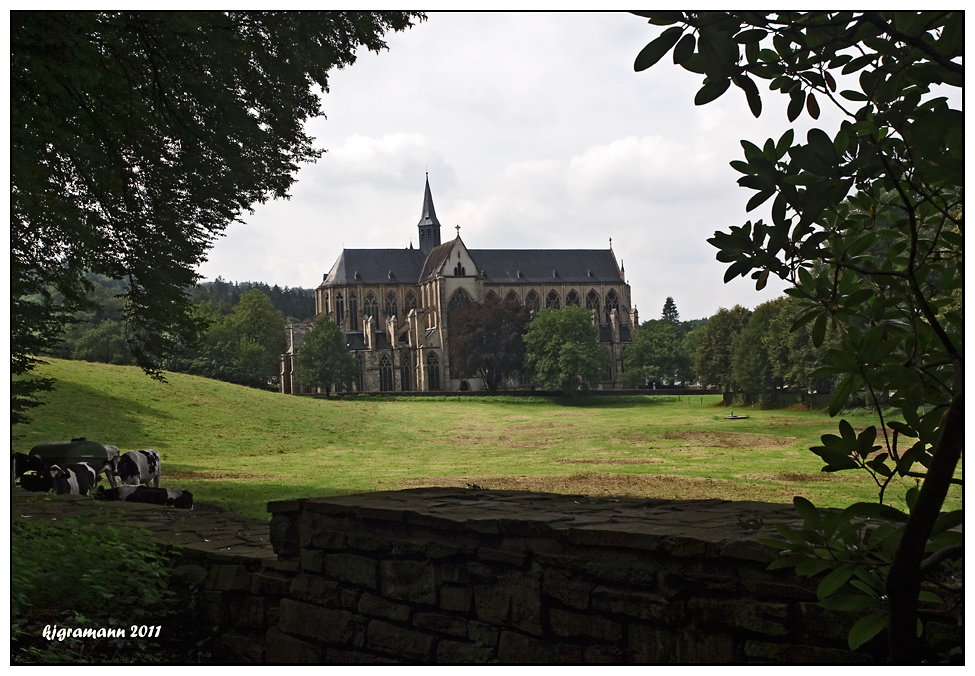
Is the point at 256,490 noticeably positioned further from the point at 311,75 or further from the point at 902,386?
the point at 902,386

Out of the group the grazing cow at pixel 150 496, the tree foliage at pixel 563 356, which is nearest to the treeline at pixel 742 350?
the tree foliage at pixel 563 356

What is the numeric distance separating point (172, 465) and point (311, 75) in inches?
166

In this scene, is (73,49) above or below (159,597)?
above

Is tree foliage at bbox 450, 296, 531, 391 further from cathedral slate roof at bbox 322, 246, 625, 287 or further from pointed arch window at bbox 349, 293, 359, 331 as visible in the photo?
pointed arch window at bbox 349, 293, 359, 331

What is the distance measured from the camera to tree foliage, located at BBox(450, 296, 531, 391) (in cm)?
1027

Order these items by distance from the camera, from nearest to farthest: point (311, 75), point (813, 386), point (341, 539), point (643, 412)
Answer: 1. point (341, 539)
2. point (311, 75)
3. point (813, 386)
4. point (643, 412)

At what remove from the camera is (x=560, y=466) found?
824 centimetres

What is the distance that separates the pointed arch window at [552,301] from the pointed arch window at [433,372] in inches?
85.6

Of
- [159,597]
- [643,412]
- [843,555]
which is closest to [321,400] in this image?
[643,412]

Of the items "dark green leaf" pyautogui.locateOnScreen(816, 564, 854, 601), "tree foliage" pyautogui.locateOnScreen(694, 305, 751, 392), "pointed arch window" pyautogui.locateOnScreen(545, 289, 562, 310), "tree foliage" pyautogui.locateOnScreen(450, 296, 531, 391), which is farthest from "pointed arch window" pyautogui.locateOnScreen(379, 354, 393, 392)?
"dark green leaf" pyautogui.locateOnScreen(816, 564, 854, 601)

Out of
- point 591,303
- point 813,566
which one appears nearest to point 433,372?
point 591,303

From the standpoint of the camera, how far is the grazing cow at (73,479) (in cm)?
720

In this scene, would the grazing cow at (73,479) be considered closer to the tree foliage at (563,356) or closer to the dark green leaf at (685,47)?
the tree foliage at (563,356)

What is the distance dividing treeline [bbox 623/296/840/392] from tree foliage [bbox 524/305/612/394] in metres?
0.72
